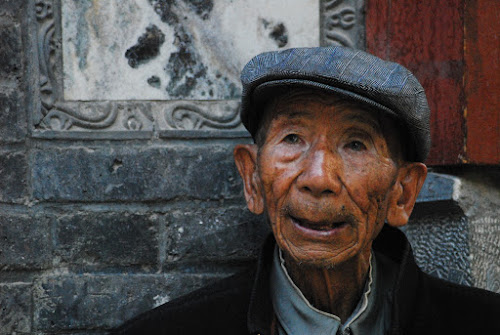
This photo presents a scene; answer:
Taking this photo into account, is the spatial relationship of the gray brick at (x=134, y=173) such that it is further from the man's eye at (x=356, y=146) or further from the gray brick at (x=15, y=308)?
the man's eye at (x=356, y=146)

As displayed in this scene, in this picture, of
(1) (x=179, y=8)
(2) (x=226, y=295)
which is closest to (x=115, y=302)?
(2) (x=226, y=295)

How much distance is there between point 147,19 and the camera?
2537 mm

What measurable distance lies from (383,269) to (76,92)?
4.42ft

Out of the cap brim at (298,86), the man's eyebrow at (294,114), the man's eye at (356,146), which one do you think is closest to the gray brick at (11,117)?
the cap brim at (298,86)

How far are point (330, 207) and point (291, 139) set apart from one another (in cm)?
26

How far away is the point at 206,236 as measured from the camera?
2.57m

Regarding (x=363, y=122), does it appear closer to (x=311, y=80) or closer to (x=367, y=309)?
(x=311, y=80)

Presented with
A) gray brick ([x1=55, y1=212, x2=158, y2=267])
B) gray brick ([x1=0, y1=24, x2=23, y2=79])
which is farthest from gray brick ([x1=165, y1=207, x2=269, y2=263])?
Result: gray brick ([x1=0, y1=24, x2=23, y2=79])

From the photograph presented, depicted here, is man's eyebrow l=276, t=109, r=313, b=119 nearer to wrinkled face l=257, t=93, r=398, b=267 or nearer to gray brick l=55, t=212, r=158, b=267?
wrinkled face l=257, t=93, r=398, b=267

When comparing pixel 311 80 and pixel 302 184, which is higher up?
pixel 311 80

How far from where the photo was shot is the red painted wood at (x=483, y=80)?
256cm

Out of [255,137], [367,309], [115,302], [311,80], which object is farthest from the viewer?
[115,302]

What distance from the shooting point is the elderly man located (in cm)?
194

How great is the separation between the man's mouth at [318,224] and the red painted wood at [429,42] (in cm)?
86
